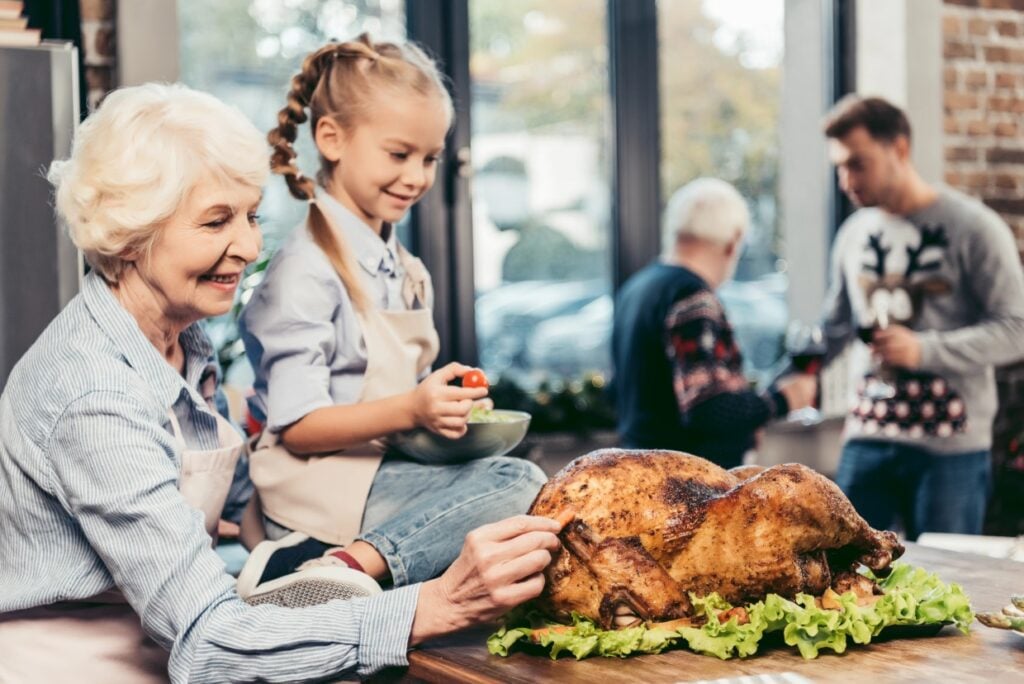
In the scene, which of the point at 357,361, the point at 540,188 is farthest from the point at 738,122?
the point at 357,361

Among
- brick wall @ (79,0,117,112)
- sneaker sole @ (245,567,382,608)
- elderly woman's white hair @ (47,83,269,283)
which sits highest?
brick wall @ (79,0,117,112)

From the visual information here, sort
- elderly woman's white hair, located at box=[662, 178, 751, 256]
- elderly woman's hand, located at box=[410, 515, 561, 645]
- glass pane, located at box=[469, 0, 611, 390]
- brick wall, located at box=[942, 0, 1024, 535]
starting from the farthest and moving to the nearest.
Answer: brick wall, located at box=[942, 0, 1024, 535]
glass pane, located at box=[469, 0, 611, 390]
elderly woman's white hair, located at box=[662, 178, 751, 256]
elderly woman's hand, located at box=[410, 515, 561, 645]

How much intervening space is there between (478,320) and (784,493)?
10.8 ft

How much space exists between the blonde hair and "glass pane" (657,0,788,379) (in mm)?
2879

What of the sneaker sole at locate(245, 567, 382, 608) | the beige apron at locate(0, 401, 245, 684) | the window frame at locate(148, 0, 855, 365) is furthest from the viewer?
the window frame at locate(148, 0, 855, 365)

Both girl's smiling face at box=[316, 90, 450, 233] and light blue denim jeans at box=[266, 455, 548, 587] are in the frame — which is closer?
light blue denim jeans at box=[266, 455, 548, 587]

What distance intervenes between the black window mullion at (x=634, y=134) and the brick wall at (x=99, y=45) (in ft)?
7.14

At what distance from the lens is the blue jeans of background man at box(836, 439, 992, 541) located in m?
4.50

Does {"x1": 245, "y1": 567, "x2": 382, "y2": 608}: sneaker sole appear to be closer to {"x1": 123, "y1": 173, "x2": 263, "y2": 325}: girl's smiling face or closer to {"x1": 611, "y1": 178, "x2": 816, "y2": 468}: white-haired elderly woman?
{"x1": 123, "y1": 173, "x2": 263, "y2": 325}: girl's smiling face

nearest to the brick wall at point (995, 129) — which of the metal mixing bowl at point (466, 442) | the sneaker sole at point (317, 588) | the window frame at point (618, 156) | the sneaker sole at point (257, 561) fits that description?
the window frame at point (618, 156)

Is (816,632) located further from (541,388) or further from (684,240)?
(541,388)

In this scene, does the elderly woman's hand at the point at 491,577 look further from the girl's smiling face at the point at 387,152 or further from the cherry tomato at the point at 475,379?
the girl's smiling face at the point at 387,152

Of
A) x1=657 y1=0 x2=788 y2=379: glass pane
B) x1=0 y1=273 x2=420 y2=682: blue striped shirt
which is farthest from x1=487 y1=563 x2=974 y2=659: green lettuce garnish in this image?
x1=657 y1=0 x2=788 y2=379: glass pane

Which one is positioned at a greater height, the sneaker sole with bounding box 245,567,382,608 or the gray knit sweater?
the gray knit sweater
